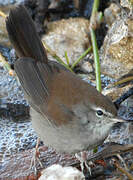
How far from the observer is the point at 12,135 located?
13.4 ft

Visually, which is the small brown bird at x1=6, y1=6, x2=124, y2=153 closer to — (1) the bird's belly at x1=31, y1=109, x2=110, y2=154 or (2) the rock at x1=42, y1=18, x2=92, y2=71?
(1) the bird's belly at x1=31, y1=109, x2=110, y2=154

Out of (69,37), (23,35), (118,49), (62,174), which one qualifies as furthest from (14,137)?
(69,37)

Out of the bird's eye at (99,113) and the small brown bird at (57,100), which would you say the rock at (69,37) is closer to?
the small brown bird at (57,100)

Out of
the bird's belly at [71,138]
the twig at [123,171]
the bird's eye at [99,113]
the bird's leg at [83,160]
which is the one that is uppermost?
the bird's eye at [99,113]

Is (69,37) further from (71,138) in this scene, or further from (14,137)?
(71,138)

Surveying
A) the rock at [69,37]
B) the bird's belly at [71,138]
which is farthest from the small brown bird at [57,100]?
the rock at [69,37]

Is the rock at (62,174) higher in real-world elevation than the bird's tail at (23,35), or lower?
lower

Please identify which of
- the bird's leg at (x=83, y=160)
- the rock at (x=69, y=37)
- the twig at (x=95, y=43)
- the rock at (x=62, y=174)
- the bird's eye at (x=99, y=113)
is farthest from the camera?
the rock at (x=69, y=37)

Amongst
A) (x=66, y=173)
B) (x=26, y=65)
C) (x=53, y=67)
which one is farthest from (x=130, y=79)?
(x=66, y=173)

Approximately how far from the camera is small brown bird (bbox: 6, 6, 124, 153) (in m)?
3.21

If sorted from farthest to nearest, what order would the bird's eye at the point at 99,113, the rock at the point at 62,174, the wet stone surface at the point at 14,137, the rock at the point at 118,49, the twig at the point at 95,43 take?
the rock at the point at 118,49
the twig at the point at 95,43
the wet stone surface at the point at 14,137
the bird's eye at the point at 99,113
the rock at the point at 62,174

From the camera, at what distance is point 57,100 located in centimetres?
335

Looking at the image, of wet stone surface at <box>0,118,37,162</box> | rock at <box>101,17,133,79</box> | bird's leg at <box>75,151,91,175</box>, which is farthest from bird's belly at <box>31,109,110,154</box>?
rock at <box>101,17,133,79</box>

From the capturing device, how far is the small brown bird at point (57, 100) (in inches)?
126
